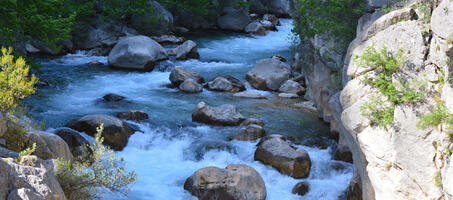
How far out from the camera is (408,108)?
686 cm

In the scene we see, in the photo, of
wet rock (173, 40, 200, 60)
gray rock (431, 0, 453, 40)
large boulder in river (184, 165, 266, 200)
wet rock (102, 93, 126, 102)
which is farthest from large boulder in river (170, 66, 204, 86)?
gray rock (431, 0, 453, 40)

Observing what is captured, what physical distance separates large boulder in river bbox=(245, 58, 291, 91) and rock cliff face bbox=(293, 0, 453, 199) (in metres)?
8.67

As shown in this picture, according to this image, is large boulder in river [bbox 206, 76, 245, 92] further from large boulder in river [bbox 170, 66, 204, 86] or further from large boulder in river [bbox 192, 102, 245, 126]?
large boulder in river [bbox 192, 102, 245, 126]

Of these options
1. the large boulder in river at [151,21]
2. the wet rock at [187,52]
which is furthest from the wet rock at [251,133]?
the large boulder in river at [151,21]

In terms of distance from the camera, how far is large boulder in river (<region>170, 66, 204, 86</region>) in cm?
1727

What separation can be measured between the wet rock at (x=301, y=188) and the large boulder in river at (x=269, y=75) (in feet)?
25.3

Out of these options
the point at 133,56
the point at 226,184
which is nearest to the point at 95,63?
the point at 133,56

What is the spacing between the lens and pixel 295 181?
1017 cm

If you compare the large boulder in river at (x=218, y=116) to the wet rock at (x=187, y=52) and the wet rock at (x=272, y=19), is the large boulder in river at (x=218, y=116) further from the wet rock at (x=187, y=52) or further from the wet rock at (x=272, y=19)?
the wet rock at (x=272, y=19)

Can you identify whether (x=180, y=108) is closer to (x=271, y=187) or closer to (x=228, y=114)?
(x=228, y=114)

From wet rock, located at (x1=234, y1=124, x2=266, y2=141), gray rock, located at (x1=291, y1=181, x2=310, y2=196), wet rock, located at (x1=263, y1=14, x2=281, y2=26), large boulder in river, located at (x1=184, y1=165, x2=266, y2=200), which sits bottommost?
gray rock, located at (x1=291, y1=181, x2=310, y2=196)

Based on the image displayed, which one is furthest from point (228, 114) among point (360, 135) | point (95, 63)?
point (95, 63)

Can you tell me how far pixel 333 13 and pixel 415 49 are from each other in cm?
508

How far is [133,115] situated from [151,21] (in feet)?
45.1
